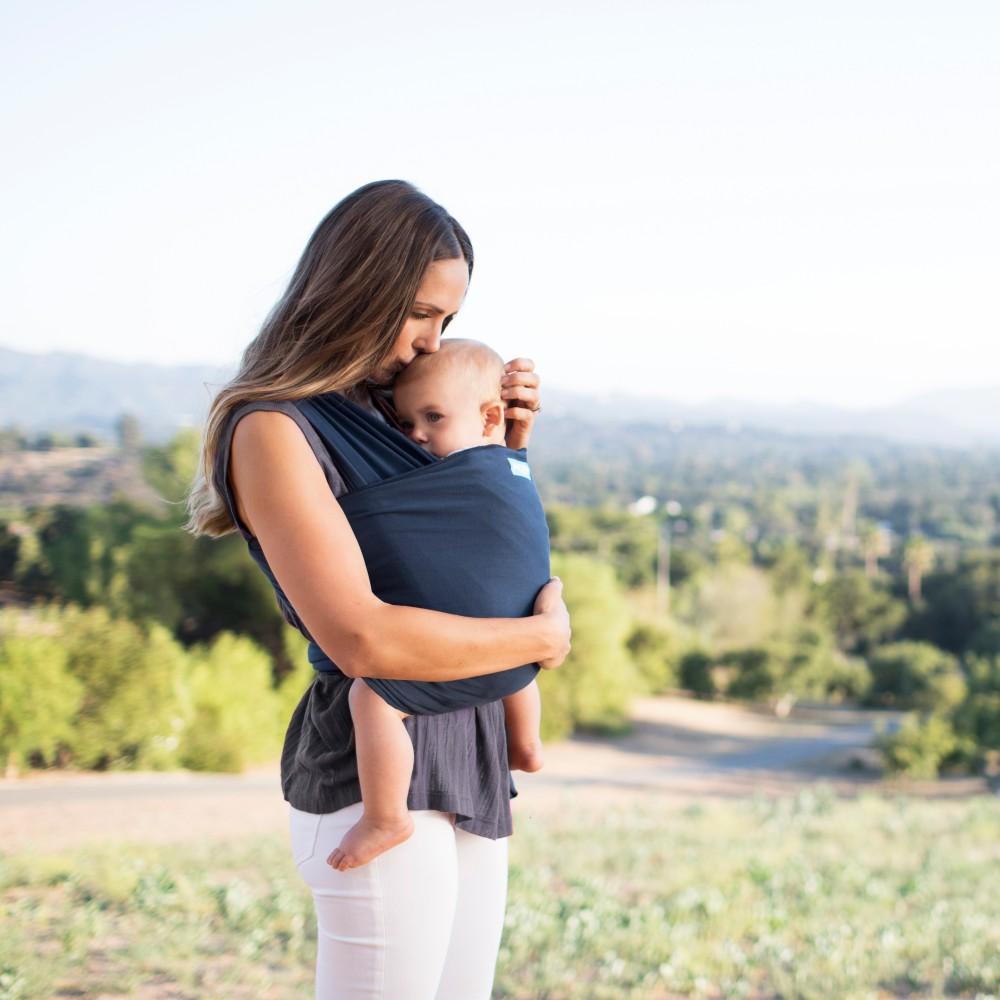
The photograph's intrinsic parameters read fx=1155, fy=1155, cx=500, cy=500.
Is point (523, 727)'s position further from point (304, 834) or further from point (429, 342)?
point (429, 342)

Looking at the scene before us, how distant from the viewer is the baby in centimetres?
114

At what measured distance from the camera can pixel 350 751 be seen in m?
1.19

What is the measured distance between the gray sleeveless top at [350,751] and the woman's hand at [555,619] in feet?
0.36

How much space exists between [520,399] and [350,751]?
48 cm

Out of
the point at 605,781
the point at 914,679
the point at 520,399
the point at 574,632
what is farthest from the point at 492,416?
the point at 914,679

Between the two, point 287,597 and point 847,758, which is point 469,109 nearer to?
point 847,758

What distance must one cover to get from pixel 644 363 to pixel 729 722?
145482 millimetres

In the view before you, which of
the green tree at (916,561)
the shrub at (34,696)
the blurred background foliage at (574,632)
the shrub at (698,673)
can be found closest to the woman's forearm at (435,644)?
the blurred background foliage at (574,632)

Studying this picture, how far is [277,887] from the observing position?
3508mm

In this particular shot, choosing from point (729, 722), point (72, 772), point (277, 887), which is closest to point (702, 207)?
point (729, 722)

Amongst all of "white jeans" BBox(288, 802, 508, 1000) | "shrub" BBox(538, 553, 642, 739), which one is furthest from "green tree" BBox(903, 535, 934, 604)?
"white jeans" BBox(288, 802, 508, 1000)

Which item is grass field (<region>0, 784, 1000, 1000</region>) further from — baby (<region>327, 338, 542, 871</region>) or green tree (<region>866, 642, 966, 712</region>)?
green tree (<region>866, 642, 966, 712</region>)

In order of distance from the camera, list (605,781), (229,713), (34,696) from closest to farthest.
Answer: (34,696) < (229,713) < (605,781)

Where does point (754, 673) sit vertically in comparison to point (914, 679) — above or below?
below
